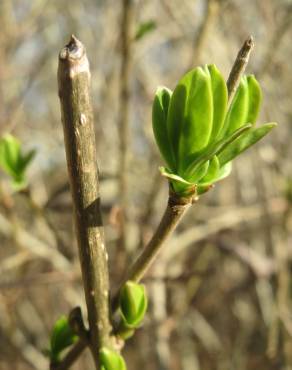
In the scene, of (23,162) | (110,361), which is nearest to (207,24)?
(23,162)

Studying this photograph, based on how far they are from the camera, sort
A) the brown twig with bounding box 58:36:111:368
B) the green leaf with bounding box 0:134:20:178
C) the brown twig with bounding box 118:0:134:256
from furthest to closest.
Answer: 1. the brown twig with bounding box 118:0:134:256
2. the green leaf with bounding box 0:134:20:178
3. the brown twig with bounding box 58:36:111:368

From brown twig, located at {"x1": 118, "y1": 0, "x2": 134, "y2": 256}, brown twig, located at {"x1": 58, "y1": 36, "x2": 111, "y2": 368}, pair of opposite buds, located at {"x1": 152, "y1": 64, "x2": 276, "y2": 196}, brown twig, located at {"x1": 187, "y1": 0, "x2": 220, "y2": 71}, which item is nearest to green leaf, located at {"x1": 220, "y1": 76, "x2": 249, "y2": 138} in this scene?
pair of opposite buds, located at {"x1": 152, "y1": 64, "x2": 276, "y2": 196}

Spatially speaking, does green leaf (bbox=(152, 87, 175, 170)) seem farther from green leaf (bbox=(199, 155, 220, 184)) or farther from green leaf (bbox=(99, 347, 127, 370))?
green leaf (bbox=(99, 347, 127, 370))

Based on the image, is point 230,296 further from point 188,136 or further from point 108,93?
point 188,136

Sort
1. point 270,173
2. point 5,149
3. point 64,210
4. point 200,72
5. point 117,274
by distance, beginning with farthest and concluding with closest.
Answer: point 270,173
point 64,210
point 117,274
point 5,149
point 200,72

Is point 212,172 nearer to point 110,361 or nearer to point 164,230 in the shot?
point 164,230

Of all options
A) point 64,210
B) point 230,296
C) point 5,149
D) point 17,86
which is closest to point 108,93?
point 64,210
